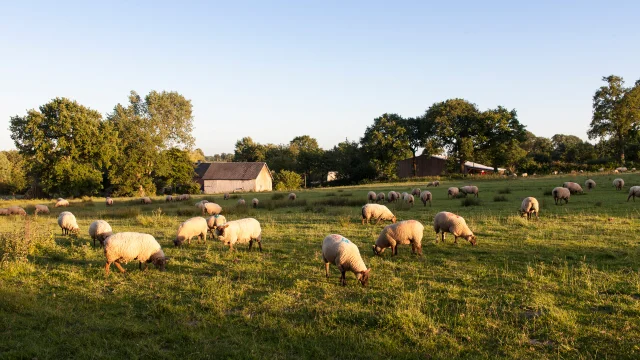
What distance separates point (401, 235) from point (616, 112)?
211ft

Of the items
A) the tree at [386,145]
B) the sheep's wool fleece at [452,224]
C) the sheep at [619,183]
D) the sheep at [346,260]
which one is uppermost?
the tree at [386,145]

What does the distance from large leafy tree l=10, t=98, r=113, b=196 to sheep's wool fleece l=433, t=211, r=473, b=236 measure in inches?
1852

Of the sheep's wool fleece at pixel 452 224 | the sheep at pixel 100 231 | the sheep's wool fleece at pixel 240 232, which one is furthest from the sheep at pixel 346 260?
the sheep at pixel 100 231

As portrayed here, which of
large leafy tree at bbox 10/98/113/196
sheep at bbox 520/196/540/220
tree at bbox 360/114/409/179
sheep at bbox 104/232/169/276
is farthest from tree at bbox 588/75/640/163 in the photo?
large leafy tree at bbox 10/98/113/196

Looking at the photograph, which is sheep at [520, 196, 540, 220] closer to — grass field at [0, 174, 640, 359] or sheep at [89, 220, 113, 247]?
→ grass field at [0, 174, 640, 359]

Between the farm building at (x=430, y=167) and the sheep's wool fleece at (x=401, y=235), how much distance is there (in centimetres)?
5647

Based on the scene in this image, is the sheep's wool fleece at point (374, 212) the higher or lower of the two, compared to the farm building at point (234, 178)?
lower

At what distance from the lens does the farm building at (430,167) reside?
65938mm

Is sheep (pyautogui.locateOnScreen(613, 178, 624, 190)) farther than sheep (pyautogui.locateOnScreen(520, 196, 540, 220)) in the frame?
Yes

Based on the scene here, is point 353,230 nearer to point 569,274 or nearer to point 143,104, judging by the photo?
point 569,274

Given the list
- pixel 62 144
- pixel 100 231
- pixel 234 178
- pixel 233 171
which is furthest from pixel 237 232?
pixel 233 171

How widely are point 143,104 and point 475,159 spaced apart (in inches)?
2130

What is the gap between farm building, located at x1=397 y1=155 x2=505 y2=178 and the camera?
6594 cm

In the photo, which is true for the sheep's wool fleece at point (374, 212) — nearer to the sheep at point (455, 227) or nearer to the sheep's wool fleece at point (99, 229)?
the sheep at point (455, 227)
